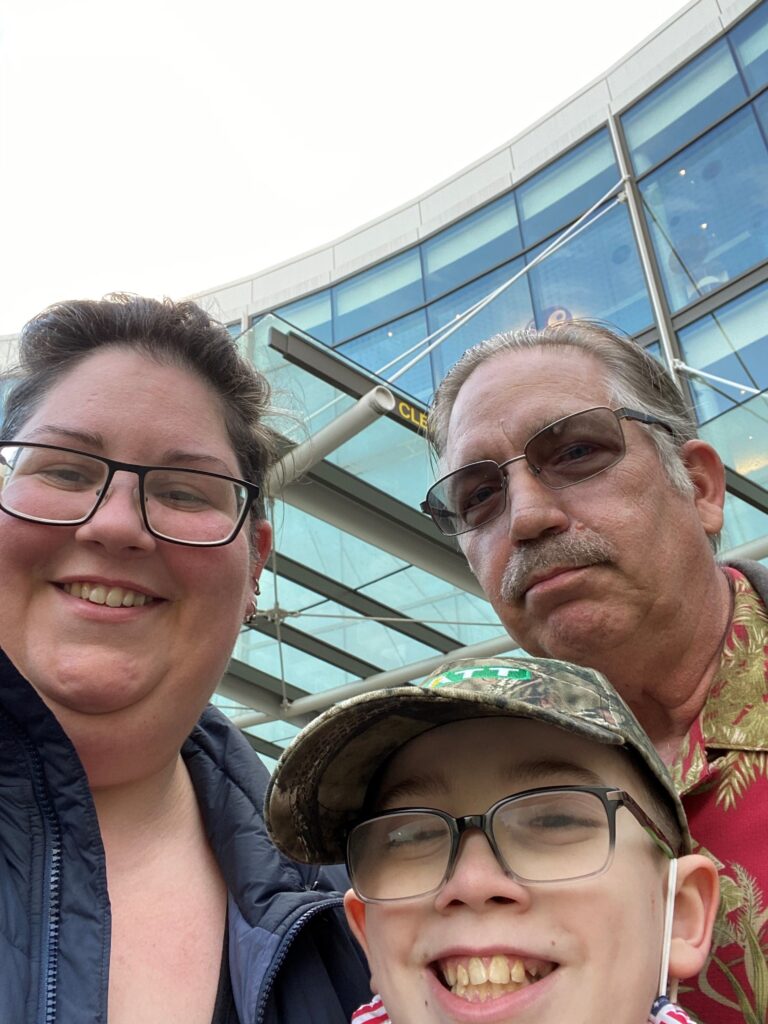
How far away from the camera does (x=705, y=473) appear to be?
2248mm

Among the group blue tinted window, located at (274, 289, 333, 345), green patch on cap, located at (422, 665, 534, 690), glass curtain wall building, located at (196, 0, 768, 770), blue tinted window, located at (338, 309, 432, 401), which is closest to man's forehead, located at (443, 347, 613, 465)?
green patch on cap, located at (422, 665, 534, 690)

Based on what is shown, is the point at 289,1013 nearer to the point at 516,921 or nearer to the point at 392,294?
the point at 516,921

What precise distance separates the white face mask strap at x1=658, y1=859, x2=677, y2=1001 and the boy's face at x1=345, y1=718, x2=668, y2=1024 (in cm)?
1

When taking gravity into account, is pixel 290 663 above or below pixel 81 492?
above

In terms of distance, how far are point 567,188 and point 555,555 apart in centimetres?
1394

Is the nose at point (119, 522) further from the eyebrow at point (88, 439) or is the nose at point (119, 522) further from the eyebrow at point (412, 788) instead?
the eyebrow at point (412, 788)

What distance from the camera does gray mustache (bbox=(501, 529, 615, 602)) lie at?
193cm

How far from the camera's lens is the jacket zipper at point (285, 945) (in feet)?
4.49

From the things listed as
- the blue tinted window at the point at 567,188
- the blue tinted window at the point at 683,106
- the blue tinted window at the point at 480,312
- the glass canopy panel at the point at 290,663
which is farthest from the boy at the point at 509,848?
the blue tinted window at the point at 567,188

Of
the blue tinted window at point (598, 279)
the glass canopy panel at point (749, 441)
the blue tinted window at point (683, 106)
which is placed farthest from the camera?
the blue tinted window at point (598, 279)

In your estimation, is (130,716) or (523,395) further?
(523,395)

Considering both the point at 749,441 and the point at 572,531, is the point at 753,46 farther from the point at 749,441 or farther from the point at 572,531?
the point at 572,531

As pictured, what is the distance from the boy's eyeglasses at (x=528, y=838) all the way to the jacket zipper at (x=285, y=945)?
278 mm

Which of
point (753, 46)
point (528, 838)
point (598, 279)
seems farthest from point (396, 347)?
point (528, 838)
